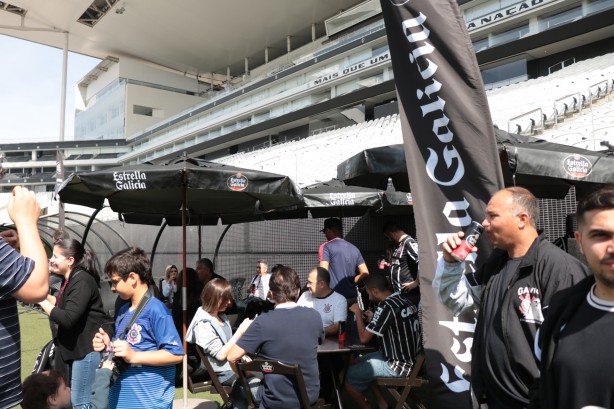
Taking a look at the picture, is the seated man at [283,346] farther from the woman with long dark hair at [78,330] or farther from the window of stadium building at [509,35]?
the window of stadium building at [509,35]

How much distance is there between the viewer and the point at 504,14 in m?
27.6

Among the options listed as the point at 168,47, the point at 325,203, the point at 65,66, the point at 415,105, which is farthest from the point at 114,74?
the point at 415,105

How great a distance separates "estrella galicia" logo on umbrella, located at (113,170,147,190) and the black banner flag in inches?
128

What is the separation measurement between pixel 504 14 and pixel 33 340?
1067 inches

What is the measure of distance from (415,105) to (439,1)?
24.2 inches

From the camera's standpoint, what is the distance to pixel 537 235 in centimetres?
254

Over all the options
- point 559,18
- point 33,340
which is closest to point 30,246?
point 33,340

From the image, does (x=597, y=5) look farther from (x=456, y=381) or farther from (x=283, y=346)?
(x=456, y=381)

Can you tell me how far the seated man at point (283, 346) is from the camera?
3.69 meters

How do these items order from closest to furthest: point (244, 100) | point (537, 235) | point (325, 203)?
1. point (537, 235)
2. point (325, 203)
3. point (244, 100)

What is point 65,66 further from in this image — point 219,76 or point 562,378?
point 562,378

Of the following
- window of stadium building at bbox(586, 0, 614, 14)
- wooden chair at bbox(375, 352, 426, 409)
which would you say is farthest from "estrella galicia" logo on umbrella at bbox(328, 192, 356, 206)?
window of stadium building at bbox(586, 0, 614, 14)

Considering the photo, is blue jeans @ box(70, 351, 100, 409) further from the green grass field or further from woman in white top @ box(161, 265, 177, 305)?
woman in white top @ box(161, 265, 177, 305)

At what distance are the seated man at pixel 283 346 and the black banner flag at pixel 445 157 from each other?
1.08 metres
